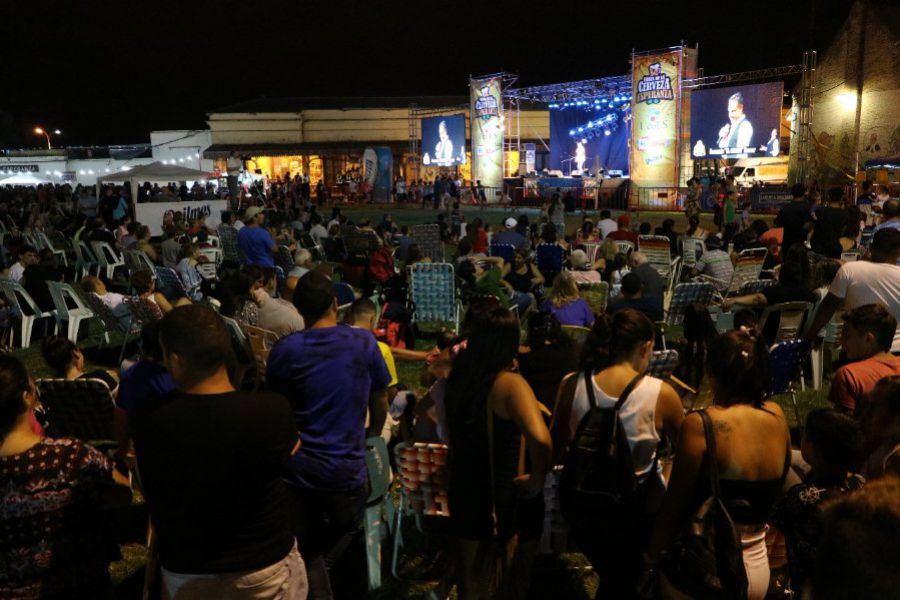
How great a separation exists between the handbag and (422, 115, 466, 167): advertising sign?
101 ft

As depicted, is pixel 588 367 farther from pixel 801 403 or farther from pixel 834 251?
pixel 834 251

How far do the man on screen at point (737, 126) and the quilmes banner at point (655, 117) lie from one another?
215 centimetres

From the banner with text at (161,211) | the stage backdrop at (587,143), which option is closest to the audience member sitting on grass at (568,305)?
the banner with text at (161,211)

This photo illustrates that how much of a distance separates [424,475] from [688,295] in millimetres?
4562

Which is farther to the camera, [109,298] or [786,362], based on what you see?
[109,298]

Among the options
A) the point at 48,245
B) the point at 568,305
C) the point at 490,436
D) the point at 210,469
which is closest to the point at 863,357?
the point at 490,436

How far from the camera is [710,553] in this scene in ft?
8.13

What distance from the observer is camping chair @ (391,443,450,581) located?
3.27 m

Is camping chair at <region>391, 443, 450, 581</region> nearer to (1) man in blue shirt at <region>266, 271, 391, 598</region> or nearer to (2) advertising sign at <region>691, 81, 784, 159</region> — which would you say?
(1) man in blue shirt at <region>266, 271, 391, 598</region>

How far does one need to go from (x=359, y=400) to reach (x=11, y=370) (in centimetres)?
119

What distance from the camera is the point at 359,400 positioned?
296 centimetres

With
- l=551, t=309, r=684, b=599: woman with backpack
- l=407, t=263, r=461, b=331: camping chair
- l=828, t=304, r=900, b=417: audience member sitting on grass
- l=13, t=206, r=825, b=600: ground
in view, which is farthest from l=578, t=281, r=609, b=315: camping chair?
l=551, t=309, r=684, b=599: woman with backpack

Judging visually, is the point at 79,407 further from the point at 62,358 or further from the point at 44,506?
the point at 44,506

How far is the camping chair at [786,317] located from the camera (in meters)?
6.10
